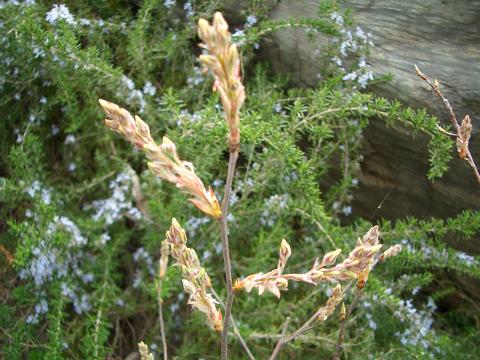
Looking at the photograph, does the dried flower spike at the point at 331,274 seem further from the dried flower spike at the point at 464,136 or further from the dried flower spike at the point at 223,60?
the dried flower spike at the point at 464,136

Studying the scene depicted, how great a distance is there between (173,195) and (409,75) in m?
1.03

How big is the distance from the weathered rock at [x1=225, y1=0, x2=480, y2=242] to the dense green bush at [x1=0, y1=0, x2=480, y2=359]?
0.08 metres

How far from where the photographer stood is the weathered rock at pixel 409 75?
7.06ft

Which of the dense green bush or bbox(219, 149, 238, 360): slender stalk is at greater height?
bbox(219, 149, 238, 360): slender stalk

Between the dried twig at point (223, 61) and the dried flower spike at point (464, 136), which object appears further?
the dried flower spike at point (464, 136)

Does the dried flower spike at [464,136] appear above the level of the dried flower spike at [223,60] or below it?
below

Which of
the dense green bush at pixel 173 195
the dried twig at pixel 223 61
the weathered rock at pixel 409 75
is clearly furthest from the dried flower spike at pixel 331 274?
the weathered rock at pixel 409 75

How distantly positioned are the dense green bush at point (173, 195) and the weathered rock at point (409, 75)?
3.0 inches

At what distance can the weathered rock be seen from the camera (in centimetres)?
215

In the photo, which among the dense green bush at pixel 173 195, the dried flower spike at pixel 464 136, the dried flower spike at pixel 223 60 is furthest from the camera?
the dense green bush at pixel 173 195

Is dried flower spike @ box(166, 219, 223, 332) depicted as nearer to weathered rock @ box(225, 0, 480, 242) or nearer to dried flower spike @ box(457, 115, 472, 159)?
dried flower spike @ box(457, 115, 472, 159)

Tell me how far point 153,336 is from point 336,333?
0.81 m

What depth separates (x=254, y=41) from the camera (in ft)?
8.05

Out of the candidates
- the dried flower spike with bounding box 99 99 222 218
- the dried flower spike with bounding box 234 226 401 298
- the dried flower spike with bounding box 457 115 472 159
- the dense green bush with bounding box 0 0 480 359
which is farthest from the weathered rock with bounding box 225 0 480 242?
the dried flower spike with bounding box 99 99 222 218
